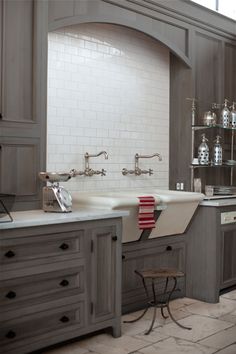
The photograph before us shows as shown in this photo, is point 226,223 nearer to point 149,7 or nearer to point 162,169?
point 162,169

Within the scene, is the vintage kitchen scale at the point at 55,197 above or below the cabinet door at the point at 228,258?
above

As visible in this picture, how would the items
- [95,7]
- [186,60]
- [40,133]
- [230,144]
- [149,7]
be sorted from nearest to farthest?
[40,133]
[95,7]
[149,7]
[186,60]
[230,144]

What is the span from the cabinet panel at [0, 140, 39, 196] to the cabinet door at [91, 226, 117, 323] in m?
0.69

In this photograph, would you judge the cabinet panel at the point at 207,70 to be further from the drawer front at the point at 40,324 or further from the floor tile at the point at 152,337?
the drawer front at the point at 40,324

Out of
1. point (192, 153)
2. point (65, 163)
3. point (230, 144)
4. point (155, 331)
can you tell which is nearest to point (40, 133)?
point (65, 163)

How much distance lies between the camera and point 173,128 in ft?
19.6

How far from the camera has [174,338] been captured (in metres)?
4.08

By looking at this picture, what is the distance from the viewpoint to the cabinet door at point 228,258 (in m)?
5.37

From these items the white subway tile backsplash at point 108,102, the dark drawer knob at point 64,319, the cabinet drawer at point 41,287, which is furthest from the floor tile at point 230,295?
the dark drawer knob at point 64,319

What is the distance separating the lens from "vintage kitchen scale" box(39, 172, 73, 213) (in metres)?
3.98

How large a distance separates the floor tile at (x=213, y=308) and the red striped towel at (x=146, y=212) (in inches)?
39.5

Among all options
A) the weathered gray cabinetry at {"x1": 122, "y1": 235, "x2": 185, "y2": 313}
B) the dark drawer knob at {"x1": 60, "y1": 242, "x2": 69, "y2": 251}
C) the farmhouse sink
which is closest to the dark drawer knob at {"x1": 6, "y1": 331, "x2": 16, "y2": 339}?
the dark drawer knob at {"x1": 60, "y1": 242, "x2": 69, "y2": 251}

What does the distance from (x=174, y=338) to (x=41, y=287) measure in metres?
1.25

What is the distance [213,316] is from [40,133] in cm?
230
